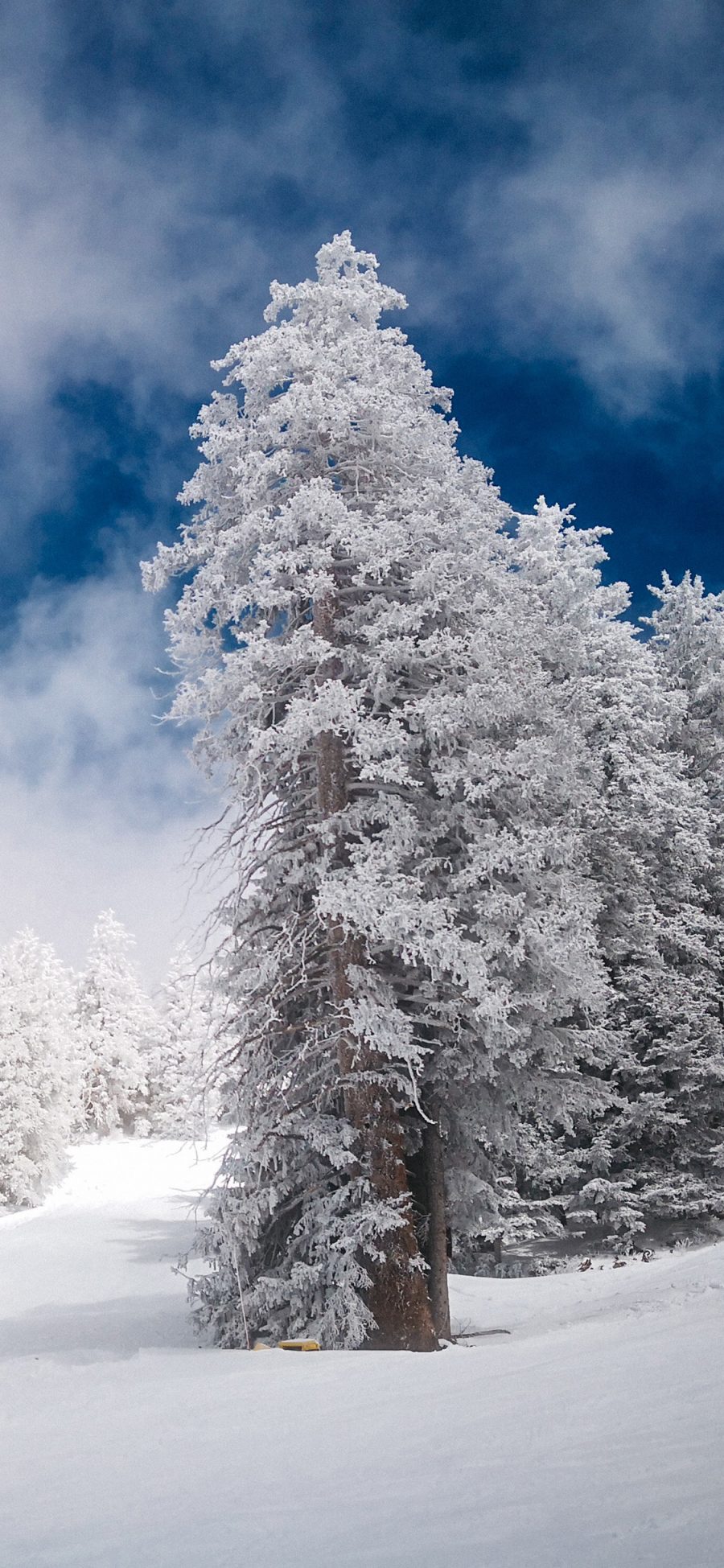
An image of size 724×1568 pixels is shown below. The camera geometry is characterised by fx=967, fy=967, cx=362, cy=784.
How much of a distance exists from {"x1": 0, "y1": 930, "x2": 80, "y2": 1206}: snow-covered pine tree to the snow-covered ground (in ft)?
90.0

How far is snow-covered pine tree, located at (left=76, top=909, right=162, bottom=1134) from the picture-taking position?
50125 millimetres

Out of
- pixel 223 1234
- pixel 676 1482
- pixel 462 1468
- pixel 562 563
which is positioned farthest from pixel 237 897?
pixel 562 563

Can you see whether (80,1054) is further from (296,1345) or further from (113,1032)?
(296,1345)

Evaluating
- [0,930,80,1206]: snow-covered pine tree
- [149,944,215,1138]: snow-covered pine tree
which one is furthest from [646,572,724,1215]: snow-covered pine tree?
[149,944,215,1138]: snow-covered pine tree

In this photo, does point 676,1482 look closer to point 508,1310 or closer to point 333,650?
point 333,650

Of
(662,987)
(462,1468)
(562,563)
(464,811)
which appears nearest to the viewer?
(462,1468)

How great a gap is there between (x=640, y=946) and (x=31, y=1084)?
2722 cm

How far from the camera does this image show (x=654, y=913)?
1680 cm

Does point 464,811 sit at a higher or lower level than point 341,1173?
higher

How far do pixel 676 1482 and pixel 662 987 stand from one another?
558 inches

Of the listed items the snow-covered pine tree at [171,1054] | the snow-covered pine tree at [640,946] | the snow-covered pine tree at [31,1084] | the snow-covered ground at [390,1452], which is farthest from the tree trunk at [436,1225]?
the snow-covered pine tree at [171,1054]

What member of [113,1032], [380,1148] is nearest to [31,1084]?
[113,1032]

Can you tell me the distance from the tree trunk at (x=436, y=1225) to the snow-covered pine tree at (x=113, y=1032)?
131 feet

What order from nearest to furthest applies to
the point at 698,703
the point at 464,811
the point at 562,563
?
1. the point at 464,811
2. the point at 562,563
3. the point at 698,703
